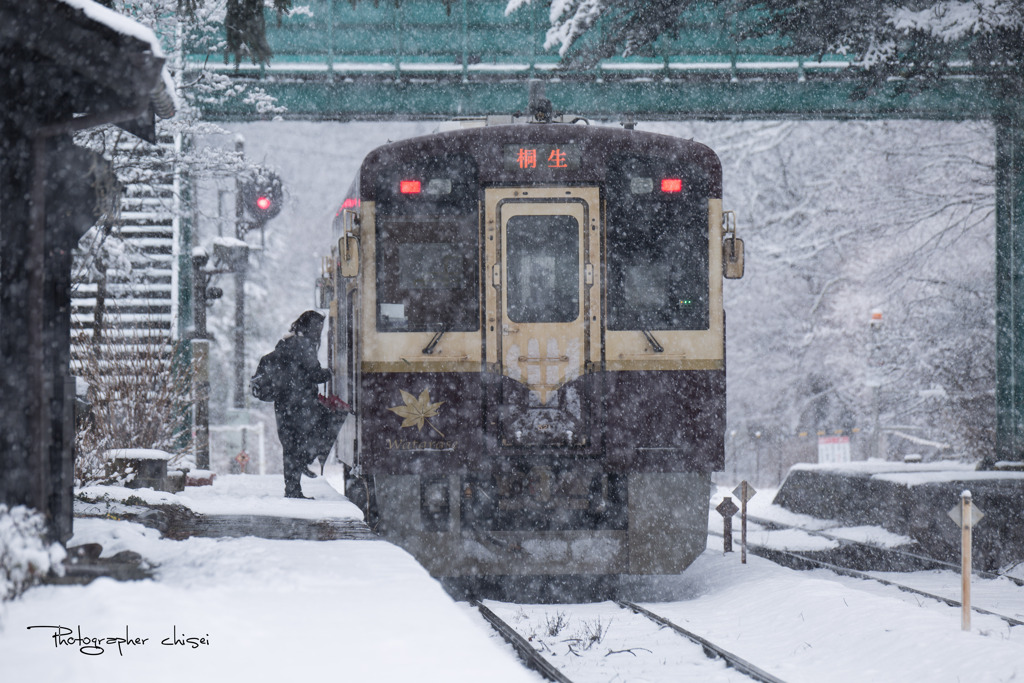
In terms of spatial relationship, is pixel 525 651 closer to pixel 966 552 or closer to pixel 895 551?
pixel 966 552

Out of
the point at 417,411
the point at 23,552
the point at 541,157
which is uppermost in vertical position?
the point at 541,157

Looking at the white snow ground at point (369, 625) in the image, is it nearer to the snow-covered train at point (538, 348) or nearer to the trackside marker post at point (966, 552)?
the trackside marker post at point (966, 552)

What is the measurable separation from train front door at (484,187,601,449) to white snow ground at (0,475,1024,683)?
1460 millimetres

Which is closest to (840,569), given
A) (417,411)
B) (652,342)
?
(652,342)

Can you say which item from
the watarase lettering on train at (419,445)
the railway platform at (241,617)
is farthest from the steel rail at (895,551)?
the railway platform at (241,617)

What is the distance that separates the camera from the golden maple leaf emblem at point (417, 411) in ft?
30.9

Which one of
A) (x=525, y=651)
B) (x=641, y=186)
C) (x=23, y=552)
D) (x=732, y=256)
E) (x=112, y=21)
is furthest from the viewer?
(x=732, y=256)

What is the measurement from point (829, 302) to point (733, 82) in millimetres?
18289

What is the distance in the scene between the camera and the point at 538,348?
941cm

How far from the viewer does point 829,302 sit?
32969 millimetres

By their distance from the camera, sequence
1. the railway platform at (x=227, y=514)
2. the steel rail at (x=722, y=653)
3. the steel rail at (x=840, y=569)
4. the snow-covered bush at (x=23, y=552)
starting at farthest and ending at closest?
the steel rail at (x=840, y=569), the railway platform at (x=227, y=514), the steel rail at (x=722, y=653), the snow-covered bush at (x=23, y=552)

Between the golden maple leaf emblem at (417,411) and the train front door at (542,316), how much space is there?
1.50ft

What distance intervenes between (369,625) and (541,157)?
5121mm

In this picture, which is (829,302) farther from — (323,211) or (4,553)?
(323,211)
